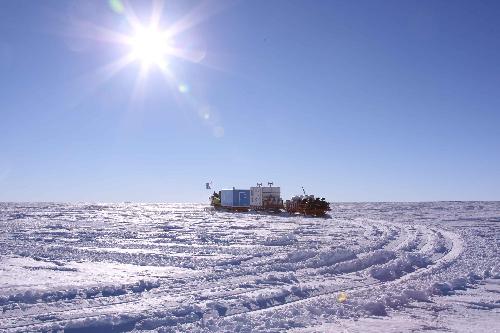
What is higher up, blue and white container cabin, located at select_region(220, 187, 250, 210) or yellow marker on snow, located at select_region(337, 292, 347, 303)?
blue and white container cabin, located at select_region(220, 187, 250, 210)

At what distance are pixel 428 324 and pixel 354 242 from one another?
1108 cm

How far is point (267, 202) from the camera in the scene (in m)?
46.7

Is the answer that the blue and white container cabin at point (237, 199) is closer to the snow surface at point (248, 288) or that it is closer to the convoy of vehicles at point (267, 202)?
the convoy of vehicles at point (267, 202)

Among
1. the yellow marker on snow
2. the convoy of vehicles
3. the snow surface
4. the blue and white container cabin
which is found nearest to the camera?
the snow surface

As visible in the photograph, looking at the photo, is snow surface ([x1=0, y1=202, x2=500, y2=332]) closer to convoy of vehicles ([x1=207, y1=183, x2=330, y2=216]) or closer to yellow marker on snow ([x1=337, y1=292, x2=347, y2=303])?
yellow marker on snow ([x1=337, y1=292, x2=347, y2=303])

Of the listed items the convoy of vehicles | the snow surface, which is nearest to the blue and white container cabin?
the convoy of vehicles

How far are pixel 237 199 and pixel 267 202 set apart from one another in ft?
17.2

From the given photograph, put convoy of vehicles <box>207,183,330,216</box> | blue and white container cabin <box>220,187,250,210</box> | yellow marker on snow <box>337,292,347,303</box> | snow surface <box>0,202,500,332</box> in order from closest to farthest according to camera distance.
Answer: snow surface <box>0,202,500,332</box> → yellow marker on snow <box>337,292,347,303</box> → convoy of vehicles <box>207,183,330,216</box> → blue and white container cabin <box>220,187,250,210</box>

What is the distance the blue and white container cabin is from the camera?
49.9 metres

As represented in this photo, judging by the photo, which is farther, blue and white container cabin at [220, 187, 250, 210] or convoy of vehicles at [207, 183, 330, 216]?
blue and white container cabin at [220, 187, 250, 210]

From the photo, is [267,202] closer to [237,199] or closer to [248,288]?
[237,199]

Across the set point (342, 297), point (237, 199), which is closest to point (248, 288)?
point (342, 297)

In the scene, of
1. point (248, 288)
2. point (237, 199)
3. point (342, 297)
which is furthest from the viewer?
point (237, 199)

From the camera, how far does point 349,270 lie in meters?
Answer: 11.9
